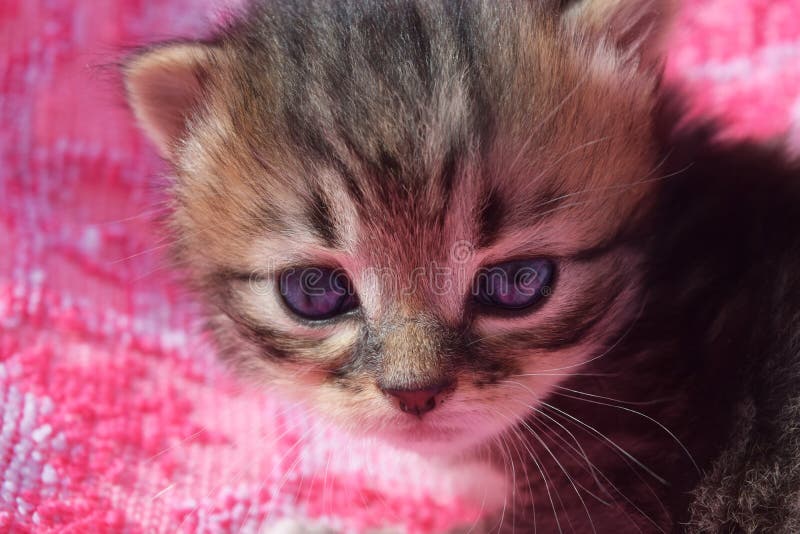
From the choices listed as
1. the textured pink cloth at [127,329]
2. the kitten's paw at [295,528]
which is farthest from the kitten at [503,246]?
the kitten's paw at [295,528]

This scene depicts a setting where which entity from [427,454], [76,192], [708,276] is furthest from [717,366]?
[76,192]

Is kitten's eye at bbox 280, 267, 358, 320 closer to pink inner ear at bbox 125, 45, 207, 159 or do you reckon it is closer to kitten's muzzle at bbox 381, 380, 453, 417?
kitten's muzzle at bbox 381, 380, 453, 417

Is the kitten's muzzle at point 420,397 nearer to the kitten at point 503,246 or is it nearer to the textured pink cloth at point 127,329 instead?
the kitten at point 503,246

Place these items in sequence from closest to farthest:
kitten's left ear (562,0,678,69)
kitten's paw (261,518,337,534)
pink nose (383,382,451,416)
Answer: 1. pink nose (383,382,451,416)
2. kitten's left ear (562,0,678,69)
3. kitten's paw (261,518,337,534)

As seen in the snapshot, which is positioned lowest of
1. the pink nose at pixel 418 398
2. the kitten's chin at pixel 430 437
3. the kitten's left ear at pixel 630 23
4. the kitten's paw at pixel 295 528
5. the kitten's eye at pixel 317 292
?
the kitten's paw at pixel 295 528

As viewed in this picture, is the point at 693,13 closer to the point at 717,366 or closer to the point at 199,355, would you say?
the point at 717,366

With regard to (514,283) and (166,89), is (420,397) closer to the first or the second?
(514,283)

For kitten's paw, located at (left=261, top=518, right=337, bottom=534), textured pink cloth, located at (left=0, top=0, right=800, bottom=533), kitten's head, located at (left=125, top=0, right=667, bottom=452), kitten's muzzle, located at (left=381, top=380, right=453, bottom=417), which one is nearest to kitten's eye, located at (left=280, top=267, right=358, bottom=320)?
kitten's head, located at (left=125, top=0, right=667, bottom=452)
